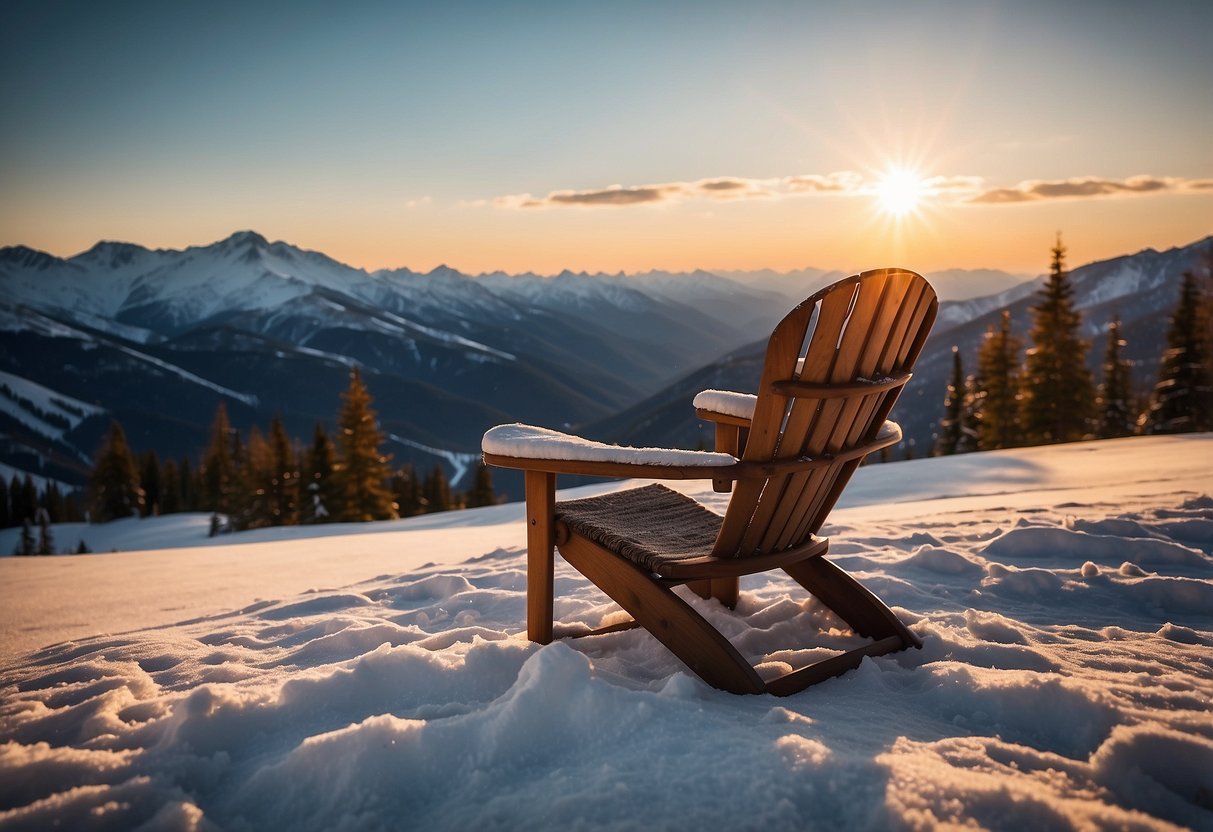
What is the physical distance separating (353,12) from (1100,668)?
13256mm

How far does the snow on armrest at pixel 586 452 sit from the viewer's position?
2.14 m

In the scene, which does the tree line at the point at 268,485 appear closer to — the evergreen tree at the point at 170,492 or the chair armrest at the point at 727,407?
the evergreen tree at the point at 170,492

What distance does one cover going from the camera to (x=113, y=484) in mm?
41594

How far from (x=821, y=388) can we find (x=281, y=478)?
3173 cm

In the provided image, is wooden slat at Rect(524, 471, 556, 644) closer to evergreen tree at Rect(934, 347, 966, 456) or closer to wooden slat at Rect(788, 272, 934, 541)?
wooden slat at Rect(788, 272, 934, 541)

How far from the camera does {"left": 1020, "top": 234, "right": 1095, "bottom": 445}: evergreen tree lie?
23.6 m

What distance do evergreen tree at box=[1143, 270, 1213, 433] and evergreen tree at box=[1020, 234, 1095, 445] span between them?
2.75 metres

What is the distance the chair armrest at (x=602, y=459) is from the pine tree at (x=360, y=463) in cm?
2256

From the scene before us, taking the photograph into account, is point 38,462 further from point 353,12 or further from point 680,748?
point 680,748

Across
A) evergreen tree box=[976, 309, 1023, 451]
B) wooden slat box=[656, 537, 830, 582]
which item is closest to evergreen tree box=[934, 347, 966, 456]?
evergreen tree box=[976, 309, 1023, 451]

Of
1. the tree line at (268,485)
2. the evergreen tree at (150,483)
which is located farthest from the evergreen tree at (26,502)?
the evergreen tree at (150,483)

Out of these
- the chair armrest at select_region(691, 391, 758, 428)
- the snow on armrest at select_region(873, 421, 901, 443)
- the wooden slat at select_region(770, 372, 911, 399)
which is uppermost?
the wooden slat at select_region(770, 372, 911, 399)

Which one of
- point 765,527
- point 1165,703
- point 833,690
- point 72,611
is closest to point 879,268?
point 765,527

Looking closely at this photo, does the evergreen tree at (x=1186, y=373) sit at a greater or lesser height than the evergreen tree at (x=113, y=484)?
greater
